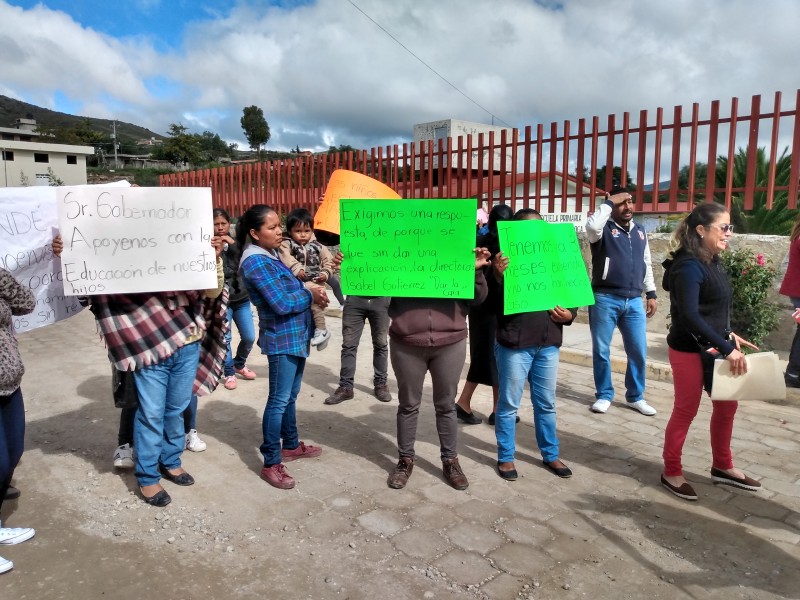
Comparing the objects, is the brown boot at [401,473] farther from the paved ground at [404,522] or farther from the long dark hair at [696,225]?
the long dark hair at [696,225]

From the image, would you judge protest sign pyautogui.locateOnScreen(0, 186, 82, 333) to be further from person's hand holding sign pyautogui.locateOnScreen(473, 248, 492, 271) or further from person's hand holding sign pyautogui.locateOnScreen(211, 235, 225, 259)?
person's hand holding sign pyautogui.locateOnScreen(473, 248, 492, 271)

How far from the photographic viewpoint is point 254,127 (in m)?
Answer: 94.4

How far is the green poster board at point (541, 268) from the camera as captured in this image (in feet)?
12.5

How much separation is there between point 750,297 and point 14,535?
273 inches

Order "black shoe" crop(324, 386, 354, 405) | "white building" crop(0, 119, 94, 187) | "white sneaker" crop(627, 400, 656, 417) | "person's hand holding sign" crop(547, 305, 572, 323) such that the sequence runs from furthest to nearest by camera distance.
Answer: "white building" crop(0, 119, 94, 187)
"black shoe" crop(324, 386, 354, 405)
"white sneaker" crop(627, 400, 656, 417)
"person's hand holding sign" crop(547, 305, 572, 323)

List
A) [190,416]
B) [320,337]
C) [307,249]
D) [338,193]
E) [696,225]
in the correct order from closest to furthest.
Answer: [696,225], [190,416], [320,337], [338,193], [307,249]

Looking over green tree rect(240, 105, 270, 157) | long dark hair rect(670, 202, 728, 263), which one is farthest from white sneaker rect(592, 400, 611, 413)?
green tree rect(240, 105, 270, 157)

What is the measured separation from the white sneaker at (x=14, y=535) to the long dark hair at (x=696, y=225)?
407cm

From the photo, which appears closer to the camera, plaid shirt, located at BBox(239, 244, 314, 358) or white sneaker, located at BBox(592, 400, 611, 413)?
plaid shirt, located at BBox(239, 244, 314, 358)

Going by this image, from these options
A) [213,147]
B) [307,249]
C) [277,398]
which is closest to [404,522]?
[277,398]

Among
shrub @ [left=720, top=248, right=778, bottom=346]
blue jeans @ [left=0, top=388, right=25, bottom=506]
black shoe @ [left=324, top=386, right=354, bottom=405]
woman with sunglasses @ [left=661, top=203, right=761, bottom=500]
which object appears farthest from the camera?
shrub @ [left=720, top=248, right=778, bottom=346]

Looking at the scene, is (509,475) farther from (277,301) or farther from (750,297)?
(750,297)

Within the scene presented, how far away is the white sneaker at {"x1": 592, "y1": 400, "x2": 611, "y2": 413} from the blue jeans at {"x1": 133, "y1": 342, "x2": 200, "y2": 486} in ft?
11.7

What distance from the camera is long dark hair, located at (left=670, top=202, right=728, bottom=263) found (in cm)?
355
